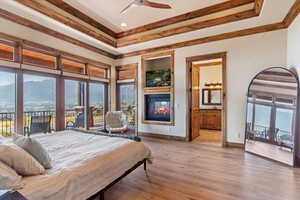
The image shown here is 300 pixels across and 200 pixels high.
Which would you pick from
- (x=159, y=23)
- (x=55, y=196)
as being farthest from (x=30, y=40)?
(x=55, y=196)

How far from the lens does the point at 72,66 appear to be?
4.70 meters

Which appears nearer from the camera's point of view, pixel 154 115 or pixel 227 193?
pixel 227 193

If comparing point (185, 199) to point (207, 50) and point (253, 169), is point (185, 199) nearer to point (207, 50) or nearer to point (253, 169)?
point (253, 169)

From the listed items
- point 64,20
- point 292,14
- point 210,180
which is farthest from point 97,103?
point 292,14

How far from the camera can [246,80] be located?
13.2 ft

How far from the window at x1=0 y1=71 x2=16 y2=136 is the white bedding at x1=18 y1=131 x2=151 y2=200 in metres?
1.35

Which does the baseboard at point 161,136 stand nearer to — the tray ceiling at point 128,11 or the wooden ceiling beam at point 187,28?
the wooden ceiling beam at point 187,28

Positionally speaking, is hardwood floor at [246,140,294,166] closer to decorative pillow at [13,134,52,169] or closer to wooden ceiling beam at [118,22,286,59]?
wooden ceiling beam at [118,22,286,59]

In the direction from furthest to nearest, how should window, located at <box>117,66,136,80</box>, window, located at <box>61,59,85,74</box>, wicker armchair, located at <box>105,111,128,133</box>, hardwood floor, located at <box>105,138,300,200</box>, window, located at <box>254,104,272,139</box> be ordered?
window, located at <box>117,66,136,80</box> → wicker armchair, located at <box>105,111,128,133</box> → window, located at <box>61,59,85,74</box> → window, located at <box>254,104,272,139</box> → hardwood floor, located at <box>105,138,300,200</box>

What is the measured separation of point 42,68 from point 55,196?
3.51 meters

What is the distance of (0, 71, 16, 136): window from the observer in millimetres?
3295

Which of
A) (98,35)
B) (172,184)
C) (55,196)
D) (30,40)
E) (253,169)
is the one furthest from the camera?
(98,35)

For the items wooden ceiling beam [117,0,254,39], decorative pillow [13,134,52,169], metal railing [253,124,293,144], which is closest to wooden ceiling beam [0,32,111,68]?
wooden ceiling beam [117,0,254,39]

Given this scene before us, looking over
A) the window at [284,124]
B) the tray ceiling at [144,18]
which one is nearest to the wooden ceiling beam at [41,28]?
the tray ceiling at [144,18]
